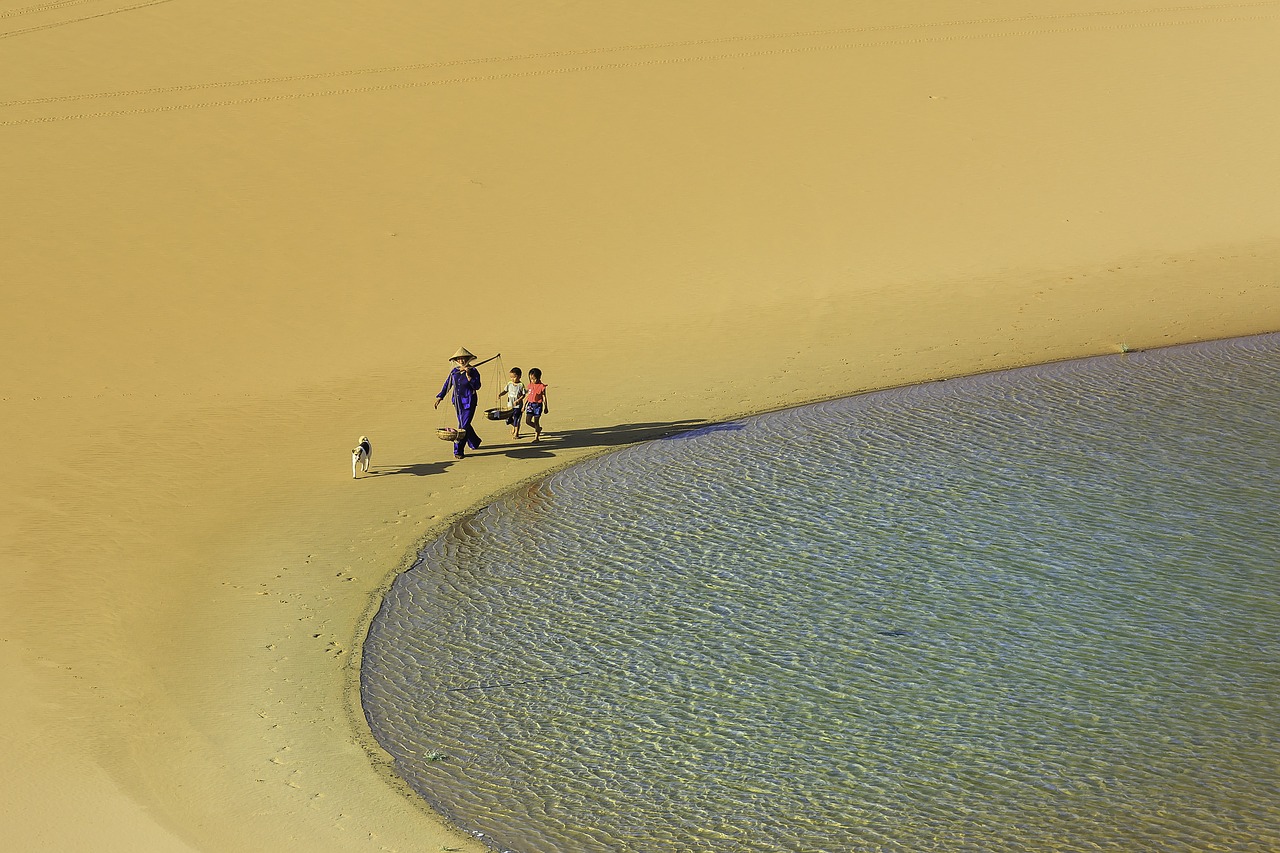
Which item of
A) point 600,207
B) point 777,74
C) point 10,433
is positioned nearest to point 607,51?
point 777,74

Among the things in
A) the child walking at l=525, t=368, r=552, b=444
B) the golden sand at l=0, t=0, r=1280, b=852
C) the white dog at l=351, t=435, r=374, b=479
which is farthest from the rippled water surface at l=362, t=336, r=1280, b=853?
the white dog at l=351, t=435, r=374, b=479

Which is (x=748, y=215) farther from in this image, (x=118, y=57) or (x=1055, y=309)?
(x=118, y=57)

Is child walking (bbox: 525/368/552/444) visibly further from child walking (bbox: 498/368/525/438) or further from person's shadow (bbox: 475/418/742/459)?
person's shadow (bbox: 475/418/742/459)

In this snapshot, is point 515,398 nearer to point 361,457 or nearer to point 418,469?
point 418,469

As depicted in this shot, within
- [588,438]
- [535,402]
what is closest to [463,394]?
[535,402]

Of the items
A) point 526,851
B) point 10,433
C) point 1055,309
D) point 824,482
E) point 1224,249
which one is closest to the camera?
point 526,851

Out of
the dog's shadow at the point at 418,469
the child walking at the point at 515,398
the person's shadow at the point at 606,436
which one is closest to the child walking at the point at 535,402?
the child walking at the point at 515,398
